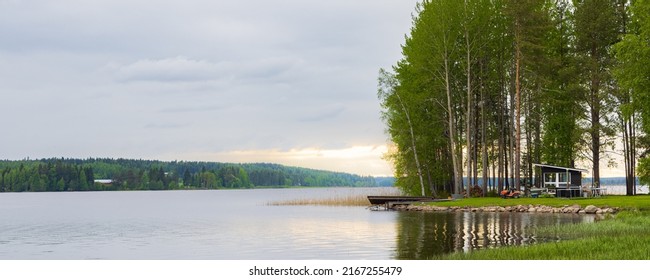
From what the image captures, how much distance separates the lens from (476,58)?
5278cm

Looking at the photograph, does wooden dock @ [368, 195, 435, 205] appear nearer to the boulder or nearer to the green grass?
the green grass

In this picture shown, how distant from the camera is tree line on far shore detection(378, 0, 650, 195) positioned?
51531 millimetres

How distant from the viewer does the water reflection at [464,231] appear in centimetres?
2409

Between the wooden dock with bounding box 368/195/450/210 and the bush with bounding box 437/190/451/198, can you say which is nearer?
the wooden dock with bounding box 368/195/450/210

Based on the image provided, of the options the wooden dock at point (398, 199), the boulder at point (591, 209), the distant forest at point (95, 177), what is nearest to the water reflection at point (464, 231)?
the boulder at point (591, 209)

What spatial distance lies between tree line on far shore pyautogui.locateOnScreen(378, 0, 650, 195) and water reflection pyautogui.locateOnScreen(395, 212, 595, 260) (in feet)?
38.6

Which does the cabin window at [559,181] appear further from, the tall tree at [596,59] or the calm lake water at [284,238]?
the calm lake water at [284,238]

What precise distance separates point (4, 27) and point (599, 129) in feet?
135

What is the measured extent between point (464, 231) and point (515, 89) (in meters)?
27.1

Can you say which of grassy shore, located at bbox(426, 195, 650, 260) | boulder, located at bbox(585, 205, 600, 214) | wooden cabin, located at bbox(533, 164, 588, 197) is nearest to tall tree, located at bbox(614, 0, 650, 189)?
boulder, located at bbox(585, 205, 600, 214)

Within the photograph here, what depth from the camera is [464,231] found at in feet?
98.7

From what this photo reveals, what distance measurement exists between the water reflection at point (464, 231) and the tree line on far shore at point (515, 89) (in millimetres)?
11764

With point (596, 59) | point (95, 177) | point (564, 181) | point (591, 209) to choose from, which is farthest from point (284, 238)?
point (95, 177)

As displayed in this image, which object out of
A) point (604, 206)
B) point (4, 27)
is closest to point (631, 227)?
point (604, 206)
